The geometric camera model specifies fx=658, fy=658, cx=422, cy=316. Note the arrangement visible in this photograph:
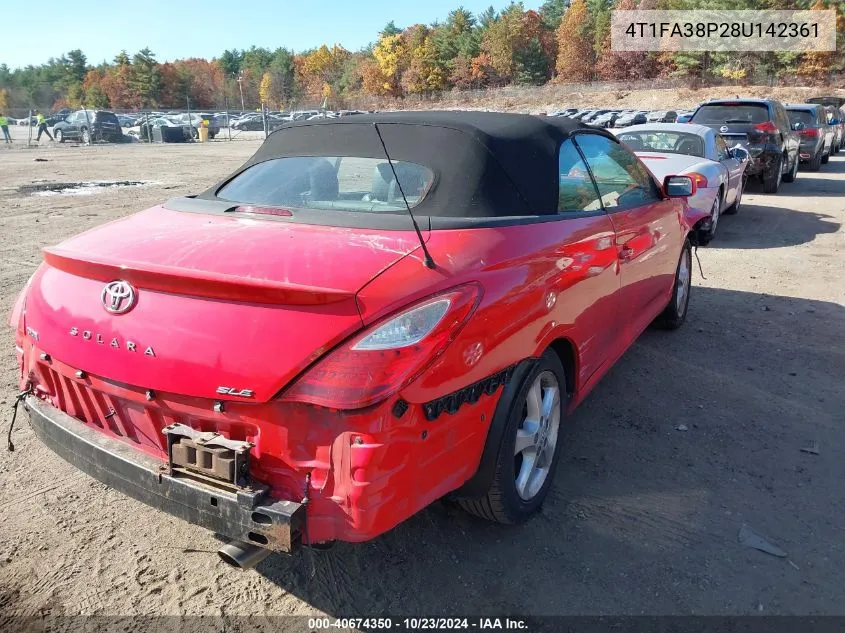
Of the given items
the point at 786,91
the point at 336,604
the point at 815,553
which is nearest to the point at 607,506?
the point at 815,553

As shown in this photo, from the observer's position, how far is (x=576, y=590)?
2488mm

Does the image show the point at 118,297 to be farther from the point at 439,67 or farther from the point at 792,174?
the point at 439,67

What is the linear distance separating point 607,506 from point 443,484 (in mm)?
1127

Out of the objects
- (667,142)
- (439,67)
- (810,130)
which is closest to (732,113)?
(667,142)

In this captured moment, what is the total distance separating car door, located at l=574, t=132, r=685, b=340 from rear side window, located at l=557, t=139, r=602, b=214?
0.35 feet

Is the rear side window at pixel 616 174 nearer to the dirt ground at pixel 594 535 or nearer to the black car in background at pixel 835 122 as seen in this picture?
the dirt ground at pixel 594 535

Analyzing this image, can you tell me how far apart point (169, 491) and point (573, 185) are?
91.7 inches

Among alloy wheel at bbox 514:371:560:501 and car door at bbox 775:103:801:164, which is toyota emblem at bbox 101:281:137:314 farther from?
car door at bbox 775:103:801:164

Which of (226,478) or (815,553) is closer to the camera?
(226,478)

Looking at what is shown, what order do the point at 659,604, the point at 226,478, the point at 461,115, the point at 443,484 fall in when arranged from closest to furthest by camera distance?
1. the point at 226,478
2. the point at 443,484
3. the point at 659,604
4. the point at 461,115

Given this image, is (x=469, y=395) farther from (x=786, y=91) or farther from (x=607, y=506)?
(x=786, y=91)

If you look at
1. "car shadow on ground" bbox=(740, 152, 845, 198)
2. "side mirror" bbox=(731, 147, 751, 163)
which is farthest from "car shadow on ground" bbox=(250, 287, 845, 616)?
"car shadow on ground" bbox=(740, 152, 845, 198)

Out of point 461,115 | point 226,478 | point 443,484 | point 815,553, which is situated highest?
point 461,115

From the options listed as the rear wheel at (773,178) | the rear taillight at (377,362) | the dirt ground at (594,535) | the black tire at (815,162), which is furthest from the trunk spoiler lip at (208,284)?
the black tire at (815,162)
